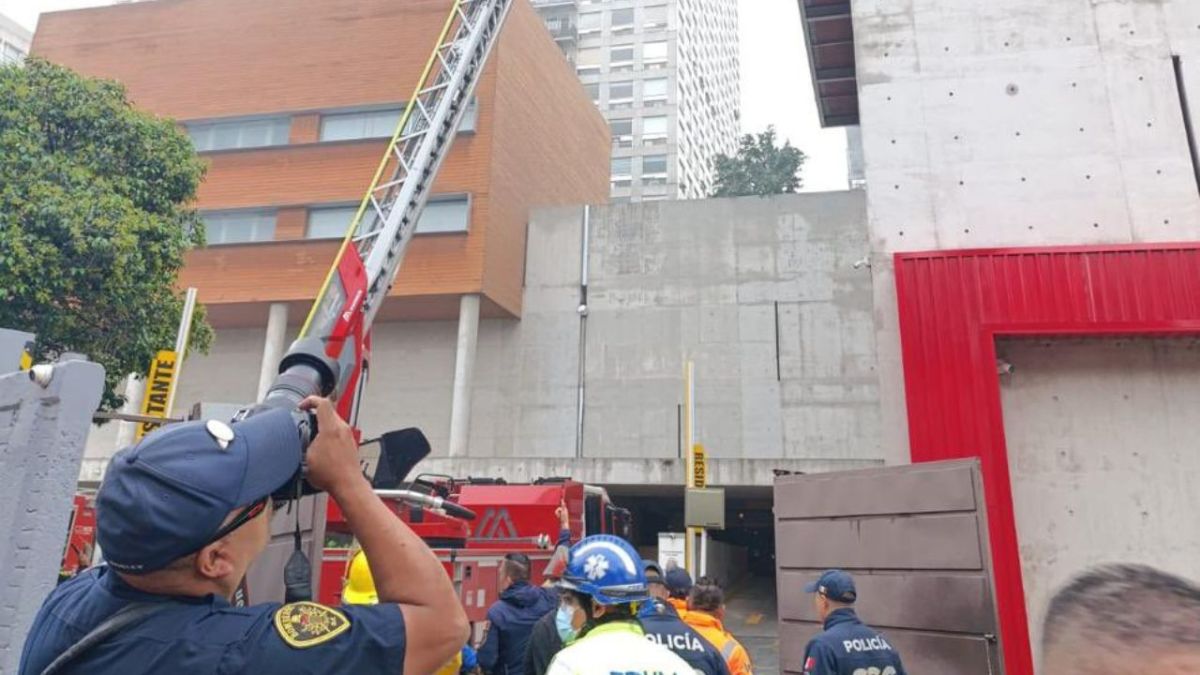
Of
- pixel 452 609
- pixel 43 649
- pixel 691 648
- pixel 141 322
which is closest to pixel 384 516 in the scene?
pixel 452 609

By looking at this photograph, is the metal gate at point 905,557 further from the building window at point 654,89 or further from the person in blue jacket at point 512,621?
the building window at point 654,89

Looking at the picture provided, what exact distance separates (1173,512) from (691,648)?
22.5ft

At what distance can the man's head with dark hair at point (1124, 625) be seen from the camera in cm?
130

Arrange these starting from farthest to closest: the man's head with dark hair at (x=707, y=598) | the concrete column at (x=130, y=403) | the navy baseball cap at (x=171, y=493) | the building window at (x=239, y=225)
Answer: the building window at (x=239, y=225) < the concrete column at (x=130, y=403) < the man's head with dark hair at (x=707, y=598) < the navy baseball cap at (x=171, y=493)

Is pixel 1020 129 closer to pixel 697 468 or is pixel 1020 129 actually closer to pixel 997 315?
pixel 997 315

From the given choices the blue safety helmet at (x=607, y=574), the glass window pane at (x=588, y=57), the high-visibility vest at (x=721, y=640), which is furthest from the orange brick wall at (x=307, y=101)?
the glass window pane at (x=588, y=57)

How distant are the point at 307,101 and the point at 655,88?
143 ft

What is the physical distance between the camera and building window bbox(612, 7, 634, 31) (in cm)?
6728

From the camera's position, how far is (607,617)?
2893 mm

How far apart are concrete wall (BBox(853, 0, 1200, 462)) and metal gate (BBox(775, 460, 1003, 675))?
237cm

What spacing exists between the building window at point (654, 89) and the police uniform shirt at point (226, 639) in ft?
221

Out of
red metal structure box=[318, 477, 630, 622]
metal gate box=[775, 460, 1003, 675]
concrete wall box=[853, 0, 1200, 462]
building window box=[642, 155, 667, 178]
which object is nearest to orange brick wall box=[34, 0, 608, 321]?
red metal structure box=[318, 477, 630, 622]

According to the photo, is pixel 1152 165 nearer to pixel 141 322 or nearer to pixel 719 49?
pixel 141 322

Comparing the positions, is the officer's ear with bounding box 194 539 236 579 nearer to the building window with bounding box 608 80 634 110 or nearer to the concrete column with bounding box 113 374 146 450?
the concrete column with bounding box 113 374 146 450
